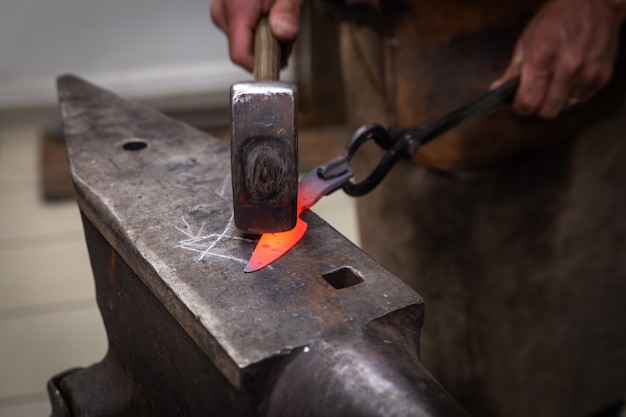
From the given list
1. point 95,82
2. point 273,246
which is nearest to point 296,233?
point 273,246

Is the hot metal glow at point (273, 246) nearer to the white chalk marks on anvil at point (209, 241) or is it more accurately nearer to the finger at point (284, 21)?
the white chalk marks on anvil at point (209, 241)

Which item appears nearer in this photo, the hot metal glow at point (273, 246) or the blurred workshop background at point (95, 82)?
the hot metal glow at point (273, 246)

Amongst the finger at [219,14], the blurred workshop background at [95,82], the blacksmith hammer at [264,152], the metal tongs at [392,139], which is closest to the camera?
the blacksmith hammer at [264,152]

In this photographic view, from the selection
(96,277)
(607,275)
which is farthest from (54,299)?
(607,275)

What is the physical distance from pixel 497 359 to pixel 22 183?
181cm

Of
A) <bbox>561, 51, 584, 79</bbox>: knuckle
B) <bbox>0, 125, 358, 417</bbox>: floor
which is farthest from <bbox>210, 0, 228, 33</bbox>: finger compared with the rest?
<bbox>0, 125, 358, 417</bbox>: floor

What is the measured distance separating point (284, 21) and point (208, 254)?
435mm

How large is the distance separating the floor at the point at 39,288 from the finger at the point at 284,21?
1152 millimetres

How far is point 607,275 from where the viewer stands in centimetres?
158

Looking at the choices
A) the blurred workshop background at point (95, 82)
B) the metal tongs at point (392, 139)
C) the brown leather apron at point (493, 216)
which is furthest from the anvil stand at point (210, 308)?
the blurred workshop background at point (95, 82)

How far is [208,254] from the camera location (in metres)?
0.81

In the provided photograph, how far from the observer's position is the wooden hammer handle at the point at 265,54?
3.23ft

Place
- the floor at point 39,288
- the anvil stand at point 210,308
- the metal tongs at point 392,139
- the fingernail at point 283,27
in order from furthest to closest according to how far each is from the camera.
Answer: the floor at point 39,288, the fingernail at point 283,27, the metal tongs at point 392,139, the anvil stand at point 210,308

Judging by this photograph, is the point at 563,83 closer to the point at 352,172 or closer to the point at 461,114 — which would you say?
the point at 461,114
